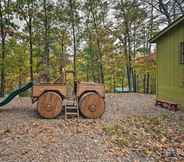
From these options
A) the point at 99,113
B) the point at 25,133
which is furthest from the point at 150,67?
the point at 25,133

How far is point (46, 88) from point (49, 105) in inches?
25.1

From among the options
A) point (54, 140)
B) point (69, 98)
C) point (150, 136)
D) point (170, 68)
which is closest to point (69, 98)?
point (69, 98)

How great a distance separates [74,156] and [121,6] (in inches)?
764

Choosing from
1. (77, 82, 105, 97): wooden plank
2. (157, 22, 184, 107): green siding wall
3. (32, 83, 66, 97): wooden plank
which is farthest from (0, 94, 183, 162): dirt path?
(157, 22, 184, 107): green siding wall

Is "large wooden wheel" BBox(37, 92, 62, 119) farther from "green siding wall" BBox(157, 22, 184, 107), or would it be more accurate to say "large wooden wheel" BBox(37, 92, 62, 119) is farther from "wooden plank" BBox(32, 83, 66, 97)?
"green siding wall" BBox(157, 22, 184, 107)

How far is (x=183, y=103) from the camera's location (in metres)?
10.4

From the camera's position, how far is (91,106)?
875 cm

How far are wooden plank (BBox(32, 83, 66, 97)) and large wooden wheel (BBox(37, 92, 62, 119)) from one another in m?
0.26

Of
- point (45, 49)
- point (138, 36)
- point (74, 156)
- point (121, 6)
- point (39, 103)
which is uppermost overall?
point (121, 6)

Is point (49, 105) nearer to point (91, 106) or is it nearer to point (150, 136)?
point (91, 106)

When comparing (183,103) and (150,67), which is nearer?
(183,103)

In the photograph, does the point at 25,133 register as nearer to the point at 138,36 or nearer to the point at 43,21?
the point at 43,21

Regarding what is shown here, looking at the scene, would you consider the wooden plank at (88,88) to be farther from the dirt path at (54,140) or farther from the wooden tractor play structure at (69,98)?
the dirt path at (54,140)

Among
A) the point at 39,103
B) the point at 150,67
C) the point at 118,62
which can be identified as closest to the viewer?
the point at 39,103
